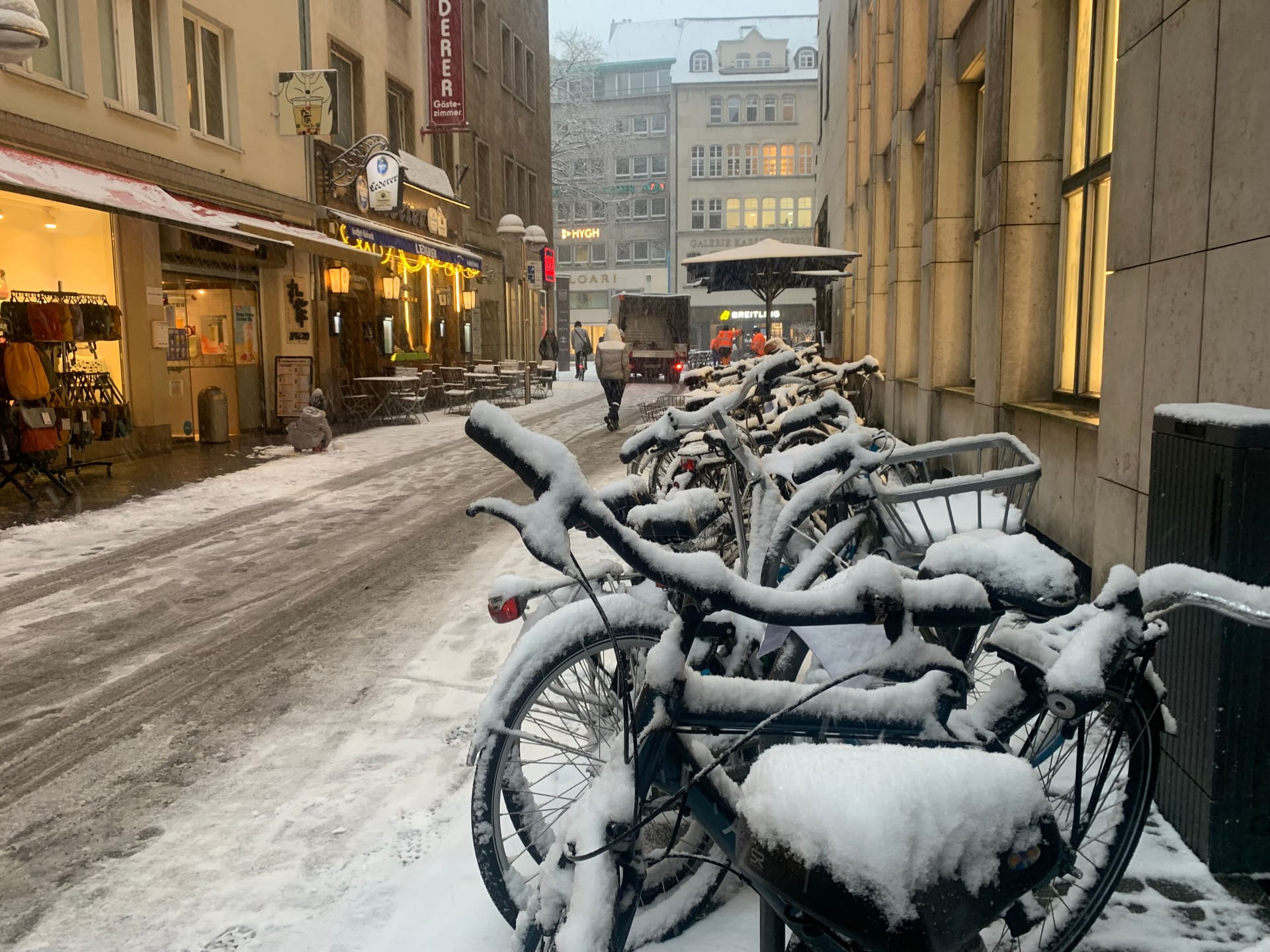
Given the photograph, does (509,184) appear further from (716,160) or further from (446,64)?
(716,160)

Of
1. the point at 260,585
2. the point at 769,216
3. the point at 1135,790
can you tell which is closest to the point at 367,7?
the point at 260,585

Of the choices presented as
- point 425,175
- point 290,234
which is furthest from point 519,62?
point 290,234

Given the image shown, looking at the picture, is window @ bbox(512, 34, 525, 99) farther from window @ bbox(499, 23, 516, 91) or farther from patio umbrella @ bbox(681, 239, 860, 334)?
patio umbrella @ bbox(681, 239, 860, 334)

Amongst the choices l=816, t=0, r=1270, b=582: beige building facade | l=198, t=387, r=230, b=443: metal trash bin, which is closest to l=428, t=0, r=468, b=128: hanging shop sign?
l=198, t=387, r=230, b=443: metal trash bin

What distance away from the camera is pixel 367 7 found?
21.7m

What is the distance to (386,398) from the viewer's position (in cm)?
2011

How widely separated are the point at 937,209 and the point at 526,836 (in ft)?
29.1

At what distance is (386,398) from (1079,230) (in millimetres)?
15304

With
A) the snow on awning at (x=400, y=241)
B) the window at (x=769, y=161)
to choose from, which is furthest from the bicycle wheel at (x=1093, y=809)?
the window at (x=769, y=161)

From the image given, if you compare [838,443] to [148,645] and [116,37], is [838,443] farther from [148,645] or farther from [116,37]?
[116,37]

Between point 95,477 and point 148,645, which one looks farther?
point 95,477

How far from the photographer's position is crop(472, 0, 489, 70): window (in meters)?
29.2

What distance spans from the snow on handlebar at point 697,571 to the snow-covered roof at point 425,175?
2063cm

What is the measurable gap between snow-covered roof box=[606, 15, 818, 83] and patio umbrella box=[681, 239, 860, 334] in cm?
5715
